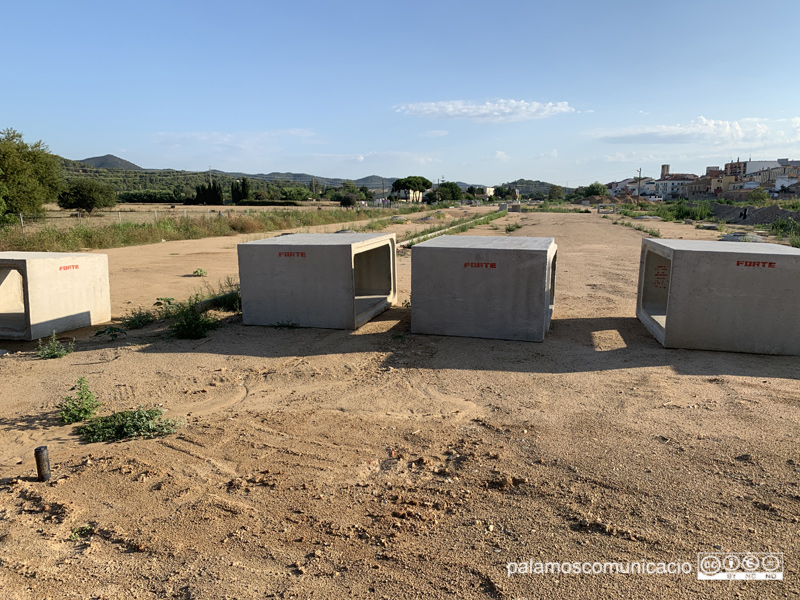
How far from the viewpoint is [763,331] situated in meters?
7.36

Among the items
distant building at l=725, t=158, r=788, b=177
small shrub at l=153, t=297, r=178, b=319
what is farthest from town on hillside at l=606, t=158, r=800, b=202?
small shrub at l=153, t=297, r=178, b=319

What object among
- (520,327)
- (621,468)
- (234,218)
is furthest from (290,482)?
(234,218)

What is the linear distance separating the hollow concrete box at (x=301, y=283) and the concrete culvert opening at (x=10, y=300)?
380 centimetres

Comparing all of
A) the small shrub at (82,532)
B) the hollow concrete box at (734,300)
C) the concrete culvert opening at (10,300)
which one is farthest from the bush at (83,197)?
the small shrub at (82,532)

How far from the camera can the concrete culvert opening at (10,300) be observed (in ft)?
30.8

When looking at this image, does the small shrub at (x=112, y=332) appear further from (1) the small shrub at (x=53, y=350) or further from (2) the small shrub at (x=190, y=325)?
(2) the small shrub at (x=190, y=325)

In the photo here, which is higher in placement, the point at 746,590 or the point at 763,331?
the point at 763,331

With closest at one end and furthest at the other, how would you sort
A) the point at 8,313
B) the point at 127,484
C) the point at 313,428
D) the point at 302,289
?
1. the point at 127,484
2. the point at 313,428
3. the point at 302,289
4. the point at 8,313

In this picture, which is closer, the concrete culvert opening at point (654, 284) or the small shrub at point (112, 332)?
the small shrub at point (112, 332)

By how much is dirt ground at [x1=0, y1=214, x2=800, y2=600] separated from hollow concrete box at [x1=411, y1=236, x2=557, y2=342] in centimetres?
50

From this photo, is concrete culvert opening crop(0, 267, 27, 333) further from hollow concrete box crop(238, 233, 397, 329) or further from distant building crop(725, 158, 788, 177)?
distant building crop(725, 158, 788, 177)

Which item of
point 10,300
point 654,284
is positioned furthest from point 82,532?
point 654,284

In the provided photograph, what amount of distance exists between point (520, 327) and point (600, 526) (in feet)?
14.9

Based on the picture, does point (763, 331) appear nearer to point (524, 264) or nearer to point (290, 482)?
point (524, 264)
